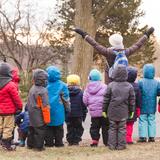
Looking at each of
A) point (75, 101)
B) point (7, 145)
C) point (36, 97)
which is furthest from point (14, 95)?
point (75, 101)

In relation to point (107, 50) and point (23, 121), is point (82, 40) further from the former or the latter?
point (107, 50)

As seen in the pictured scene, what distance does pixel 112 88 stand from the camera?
30.1 ft

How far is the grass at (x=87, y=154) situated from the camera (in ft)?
27.0

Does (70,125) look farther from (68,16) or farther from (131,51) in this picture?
(68,16)

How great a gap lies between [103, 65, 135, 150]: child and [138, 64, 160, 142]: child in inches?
42.9

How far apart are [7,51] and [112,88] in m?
31.5

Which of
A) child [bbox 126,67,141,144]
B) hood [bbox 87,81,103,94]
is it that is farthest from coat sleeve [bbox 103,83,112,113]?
child [bbox 126,67,141,144]

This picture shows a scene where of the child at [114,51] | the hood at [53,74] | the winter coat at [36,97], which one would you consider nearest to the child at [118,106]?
the child at [114,51]

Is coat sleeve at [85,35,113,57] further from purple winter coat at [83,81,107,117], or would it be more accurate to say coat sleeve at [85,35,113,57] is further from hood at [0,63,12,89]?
hood at [0,63,12,89]

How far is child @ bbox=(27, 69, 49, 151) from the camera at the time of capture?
9.00m

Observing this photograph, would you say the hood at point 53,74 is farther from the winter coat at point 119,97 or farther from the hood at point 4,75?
the winter coat at point 119,97

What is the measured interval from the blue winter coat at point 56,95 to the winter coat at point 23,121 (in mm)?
626

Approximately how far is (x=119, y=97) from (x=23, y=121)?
2.12 meters

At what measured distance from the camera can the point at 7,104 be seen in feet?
29.6
